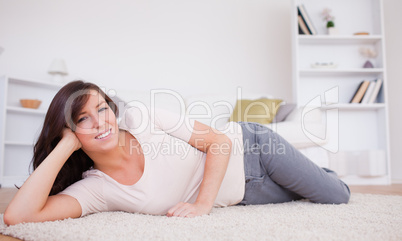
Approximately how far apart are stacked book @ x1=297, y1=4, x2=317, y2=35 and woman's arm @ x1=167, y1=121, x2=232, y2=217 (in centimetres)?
294

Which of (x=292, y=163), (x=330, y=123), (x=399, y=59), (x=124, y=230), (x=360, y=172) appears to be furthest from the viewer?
(x=399, y=59)

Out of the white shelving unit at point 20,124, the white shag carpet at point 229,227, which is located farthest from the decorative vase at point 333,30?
the white shelving unit at point 20,124

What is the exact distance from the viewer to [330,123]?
3889mm

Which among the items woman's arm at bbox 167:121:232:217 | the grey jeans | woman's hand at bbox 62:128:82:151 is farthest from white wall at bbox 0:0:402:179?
woman's hand at bbox 62:128:82:151

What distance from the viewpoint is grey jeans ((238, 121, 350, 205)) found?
5.18 ft

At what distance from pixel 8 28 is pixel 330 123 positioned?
12.9 ft

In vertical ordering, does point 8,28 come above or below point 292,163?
above

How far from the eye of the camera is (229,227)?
114 cm

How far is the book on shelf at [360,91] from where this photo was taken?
380cm

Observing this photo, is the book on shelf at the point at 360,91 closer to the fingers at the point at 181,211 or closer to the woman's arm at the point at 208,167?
the woman's arm at the point at 208,167

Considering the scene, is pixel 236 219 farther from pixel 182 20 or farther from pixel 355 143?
pixel 182 20

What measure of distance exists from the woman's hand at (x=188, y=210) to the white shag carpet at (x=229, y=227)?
3 centimetres

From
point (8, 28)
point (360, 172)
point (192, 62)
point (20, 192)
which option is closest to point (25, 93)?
point (8, 28)

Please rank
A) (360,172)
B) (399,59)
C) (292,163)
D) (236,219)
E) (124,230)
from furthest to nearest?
(399,59), (360,172), (292,163), (236,219), (124,230)
